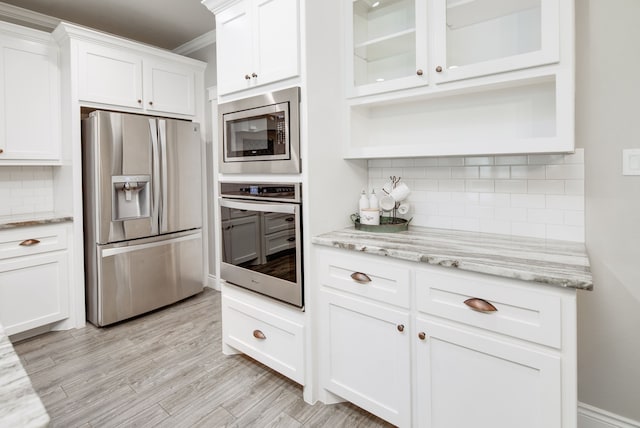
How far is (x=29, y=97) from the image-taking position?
9.19ft

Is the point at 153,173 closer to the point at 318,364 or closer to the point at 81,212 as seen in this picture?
the point at 81,212

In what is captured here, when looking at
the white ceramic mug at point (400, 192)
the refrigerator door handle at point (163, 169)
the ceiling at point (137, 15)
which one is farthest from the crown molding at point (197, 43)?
the white ceramic mug at point (400, 192)

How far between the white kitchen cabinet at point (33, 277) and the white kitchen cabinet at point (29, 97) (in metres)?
0.62

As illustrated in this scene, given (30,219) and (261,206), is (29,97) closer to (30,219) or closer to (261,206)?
(30,219)

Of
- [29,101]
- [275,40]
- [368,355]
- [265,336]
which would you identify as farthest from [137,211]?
[368,355]

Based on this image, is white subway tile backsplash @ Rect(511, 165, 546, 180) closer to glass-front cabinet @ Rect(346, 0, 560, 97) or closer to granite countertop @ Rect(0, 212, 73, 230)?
glass-front cabinet @ Rect(346, 0, 560, 97)

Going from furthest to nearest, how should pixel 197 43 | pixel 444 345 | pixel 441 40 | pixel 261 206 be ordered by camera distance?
pixel 197 43 < pixel 261 206 < pixel 441 40 < pixel 444 345

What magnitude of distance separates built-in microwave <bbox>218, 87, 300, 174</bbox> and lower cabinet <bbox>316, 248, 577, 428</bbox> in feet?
1.86

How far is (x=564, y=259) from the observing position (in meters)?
1.38

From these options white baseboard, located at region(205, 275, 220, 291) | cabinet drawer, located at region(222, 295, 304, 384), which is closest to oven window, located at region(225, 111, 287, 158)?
cabinet drawer, located at region(222, 295, 304, 384)

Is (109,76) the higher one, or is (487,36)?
(109,76)

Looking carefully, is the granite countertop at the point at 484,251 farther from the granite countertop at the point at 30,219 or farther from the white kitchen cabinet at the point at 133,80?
the white kitchen cabinet at the point at 133,80

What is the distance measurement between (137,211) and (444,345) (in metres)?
2.68

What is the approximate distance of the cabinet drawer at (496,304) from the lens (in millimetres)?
1215
